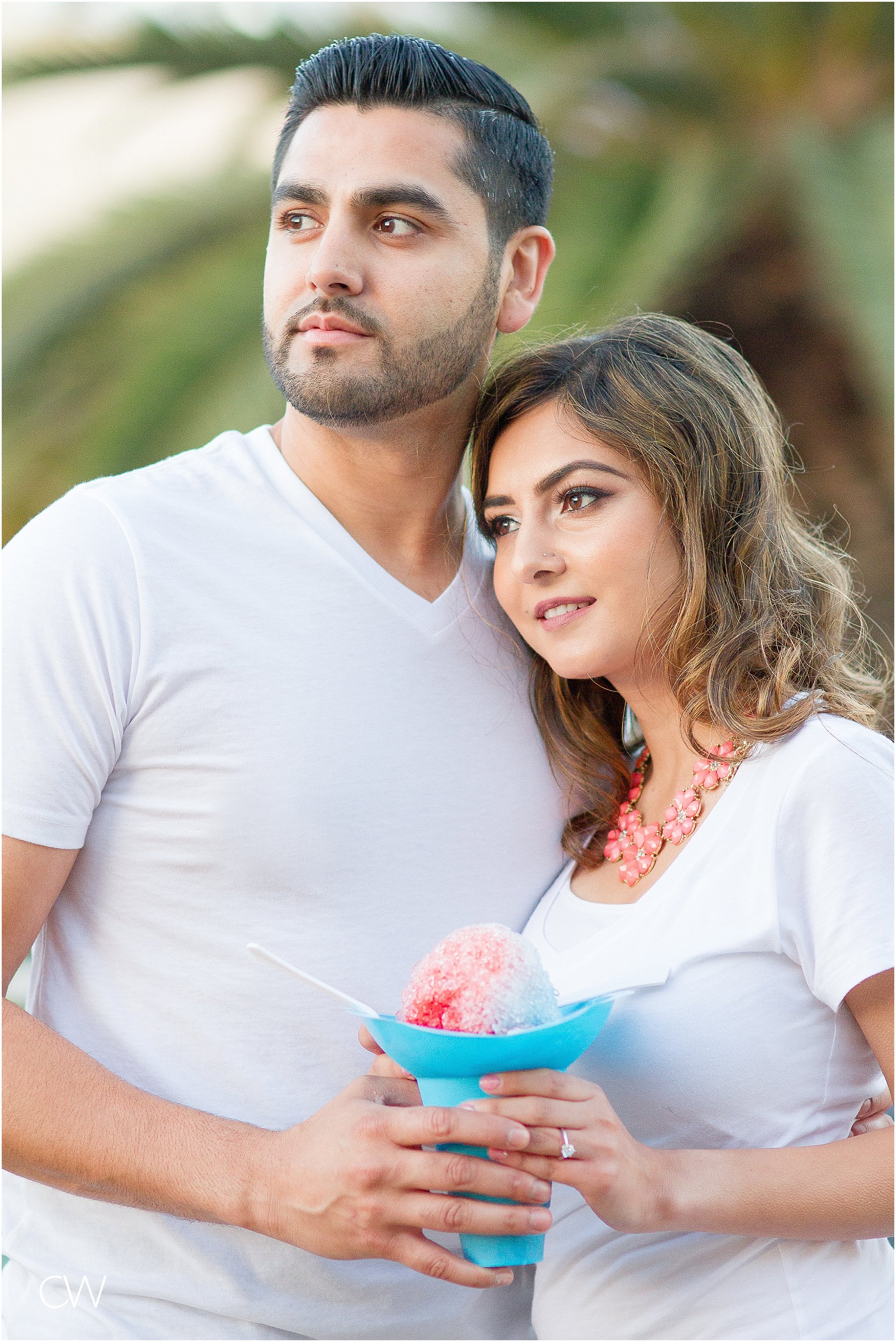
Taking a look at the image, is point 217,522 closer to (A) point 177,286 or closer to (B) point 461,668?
(B) point 461,668

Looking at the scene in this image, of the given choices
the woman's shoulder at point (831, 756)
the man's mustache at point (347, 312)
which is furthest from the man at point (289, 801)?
the woman's shoulder at point (831, 756)

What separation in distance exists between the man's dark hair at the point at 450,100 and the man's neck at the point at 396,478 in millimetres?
458

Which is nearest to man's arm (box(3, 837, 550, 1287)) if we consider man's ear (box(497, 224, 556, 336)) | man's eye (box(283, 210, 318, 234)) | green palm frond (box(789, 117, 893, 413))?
man's eye (box(283, 210, 318, 234))

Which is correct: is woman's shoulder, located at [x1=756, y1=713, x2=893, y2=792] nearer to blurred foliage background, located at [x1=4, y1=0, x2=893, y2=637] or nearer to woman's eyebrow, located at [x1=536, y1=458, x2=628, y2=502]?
woman's eyebrow, located at [x1=536, y1=458, x2=628, y2=502]

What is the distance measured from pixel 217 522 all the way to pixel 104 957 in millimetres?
844

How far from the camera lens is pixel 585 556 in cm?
222

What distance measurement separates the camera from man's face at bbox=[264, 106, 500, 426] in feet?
7.61

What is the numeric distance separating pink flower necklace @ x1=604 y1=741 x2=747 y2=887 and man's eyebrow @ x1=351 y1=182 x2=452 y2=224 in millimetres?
1239

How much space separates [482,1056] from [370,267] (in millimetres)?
1533

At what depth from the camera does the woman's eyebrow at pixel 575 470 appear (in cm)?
226

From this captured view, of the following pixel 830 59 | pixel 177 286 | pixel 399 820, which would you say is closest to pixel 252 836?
pixel 399 820

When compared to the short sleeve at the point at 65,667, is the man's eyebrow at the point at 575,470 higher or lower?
higher

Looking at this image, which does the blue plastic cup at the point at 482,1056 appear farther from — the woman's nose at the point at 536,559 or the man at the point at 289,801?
the woman's nose at the point at 536,559

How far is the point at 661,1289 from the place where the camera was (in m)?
1.98
